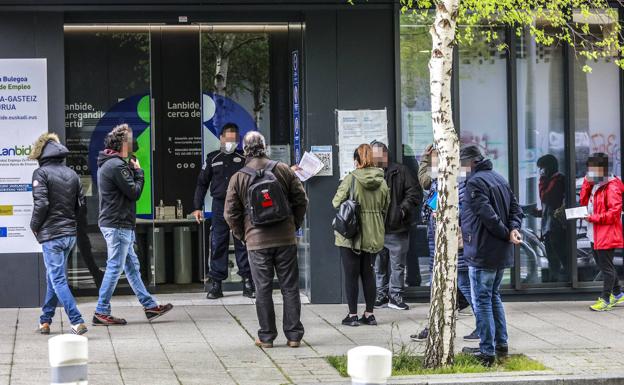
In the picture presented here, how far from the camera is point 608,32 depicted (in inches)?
521

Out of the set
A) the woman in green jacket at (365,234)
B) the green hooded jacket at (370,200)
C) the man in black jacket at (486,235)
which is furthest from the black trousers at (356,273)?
the man in black jacket at (486,235)

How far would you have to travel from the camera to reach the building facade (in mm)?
12750

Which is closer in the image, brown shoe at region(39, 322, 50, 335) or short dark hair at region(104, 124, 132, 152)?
brown shoe at region(39, 322, 50, 335)

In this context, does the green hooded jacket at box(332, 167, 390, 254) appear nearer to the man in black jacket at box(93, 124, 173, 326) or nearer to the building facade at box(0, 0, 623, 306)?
the building facade at box(0, 0, 623, 306)

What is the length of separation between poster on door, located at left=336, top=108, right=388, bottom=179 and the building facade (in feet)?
0.30

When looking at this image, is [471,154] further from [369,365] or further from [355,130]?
[369,365]

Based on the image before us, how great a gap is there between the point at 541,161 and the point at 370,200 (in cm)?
299

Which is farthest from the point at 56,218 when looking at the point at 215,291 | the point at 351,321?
the point at 215,291

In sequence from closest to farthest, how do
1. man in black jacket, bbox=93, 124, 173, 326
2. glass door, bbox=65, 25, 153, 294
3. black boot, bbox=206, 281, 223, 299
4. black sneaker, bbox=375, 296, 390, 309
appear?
man in black jacket, bbox=93, 124, 173, 326 → black sneaker, bbox=375, 296, 390, 309 → black boot, bbox=206, 281, 223, 299 → glass door, bbox=65, 25, 153, 294

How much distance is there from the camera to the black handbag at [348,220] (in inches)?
429

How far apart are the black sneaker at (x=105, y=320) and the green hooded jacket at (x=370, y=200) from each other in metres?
2.40

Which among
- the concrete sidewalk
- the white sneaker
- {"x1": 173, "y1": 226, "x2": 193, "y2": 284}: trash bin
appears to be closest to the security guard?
the concrete sidewalk

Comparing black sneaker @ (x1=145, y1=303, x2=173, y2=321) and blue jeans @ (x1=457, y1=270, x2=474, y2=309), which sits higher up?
blue jeans @ (x1=457, y1=270, x2=474, y2=309)

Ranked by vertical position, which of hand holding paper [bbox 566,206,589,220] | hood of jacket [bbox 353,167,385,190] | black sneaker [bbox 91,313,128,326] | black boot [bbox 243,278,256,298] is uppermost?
hood of jacket [bbox 353,167,385,190]
